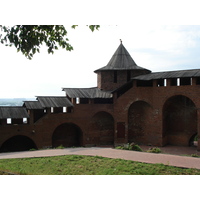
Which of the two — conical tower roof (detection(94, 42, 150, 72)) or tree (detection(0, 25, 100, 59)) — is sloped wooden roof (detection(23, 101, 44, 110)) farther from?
tree (detection(0, 25, 100, 59))

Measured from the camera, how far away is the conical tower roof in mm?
22656

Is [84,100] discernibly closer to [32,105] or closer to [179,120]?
[32,105]

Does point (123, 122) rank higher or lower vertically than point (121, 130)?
higher

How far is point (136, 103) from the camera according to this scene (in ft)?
68.9

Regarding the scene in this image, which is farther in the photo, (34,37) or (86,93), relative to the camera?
(86,93)

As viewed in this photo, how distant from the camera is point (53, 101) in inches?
786

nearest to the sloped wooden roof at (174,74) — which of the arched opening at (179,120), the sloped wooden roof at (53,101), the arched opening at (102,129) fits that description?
the arched opening at (179,120)

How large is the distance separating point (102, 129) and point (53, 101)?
18.4ft

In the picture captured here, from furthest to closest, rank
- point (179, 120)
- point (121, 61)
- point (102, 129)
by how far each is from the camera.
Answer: point (121, 61), point (102, 129), point (179, 120)

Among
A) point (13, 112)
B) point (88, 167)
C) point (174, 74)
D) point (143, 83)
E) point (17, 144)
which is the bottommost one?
point (17, 144)

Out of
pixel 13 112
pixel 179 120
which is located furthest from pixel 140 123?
pixel 13 112

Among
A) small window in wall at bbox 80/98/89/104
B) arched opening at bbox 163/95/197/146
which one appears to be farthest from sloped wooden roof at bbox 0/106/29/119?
arched opening at bbox 163/95/197/146

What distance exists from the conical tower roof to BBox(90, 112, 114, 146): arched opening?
4990mm

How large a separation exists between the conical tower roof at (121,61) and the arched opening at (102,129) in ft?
16.4
